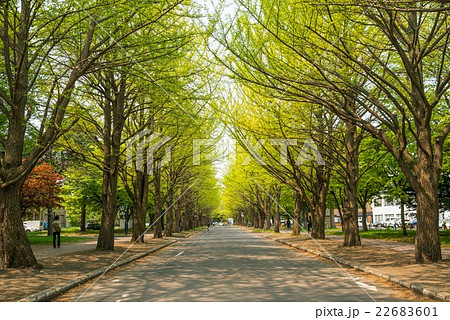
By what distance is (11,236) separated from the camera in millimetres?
12273

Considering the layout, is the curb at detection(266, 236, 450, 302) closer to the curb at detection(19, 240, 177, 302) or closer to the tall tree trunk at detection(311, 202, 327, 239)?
the curb at detection(19, 240, 177, 302)

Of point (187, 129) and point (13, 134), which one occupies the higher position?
point (187, 129)

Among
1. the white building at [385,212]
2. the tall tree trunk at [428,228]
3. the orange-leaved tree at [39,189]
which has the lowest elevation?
the white building at [385,212]

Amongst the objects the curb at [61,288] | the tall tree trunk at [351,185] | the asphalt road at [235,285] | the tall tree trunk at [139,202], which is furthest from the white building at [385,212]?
the curb at [61,288]

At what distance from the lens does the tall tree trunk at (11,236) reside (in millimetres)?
12211

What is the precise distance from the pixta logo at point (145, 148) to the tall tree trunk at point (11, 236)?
11657 millimetres

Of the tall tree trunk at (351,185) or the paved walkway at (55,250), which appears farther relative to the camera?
the tall tree trunk at (351,185)

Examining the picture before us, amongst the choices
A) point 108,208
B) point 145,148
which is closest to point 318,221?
point 145,148

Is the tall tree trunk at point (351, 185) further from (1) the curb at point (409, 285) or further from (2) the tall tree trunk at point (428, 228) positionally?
(2) the tall tree trunk at point (428, 228)

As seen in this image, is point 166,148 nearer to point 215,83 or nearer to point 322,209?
point 215,83

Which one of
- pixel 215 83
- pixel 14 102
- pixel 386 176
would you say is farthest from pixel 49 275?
pixel 386 176

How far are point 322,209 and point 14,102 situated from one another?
20487 mm

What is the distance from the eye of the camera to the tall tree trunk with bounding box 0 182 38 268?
1221 cm

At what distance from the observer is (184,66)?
18.2 metres
